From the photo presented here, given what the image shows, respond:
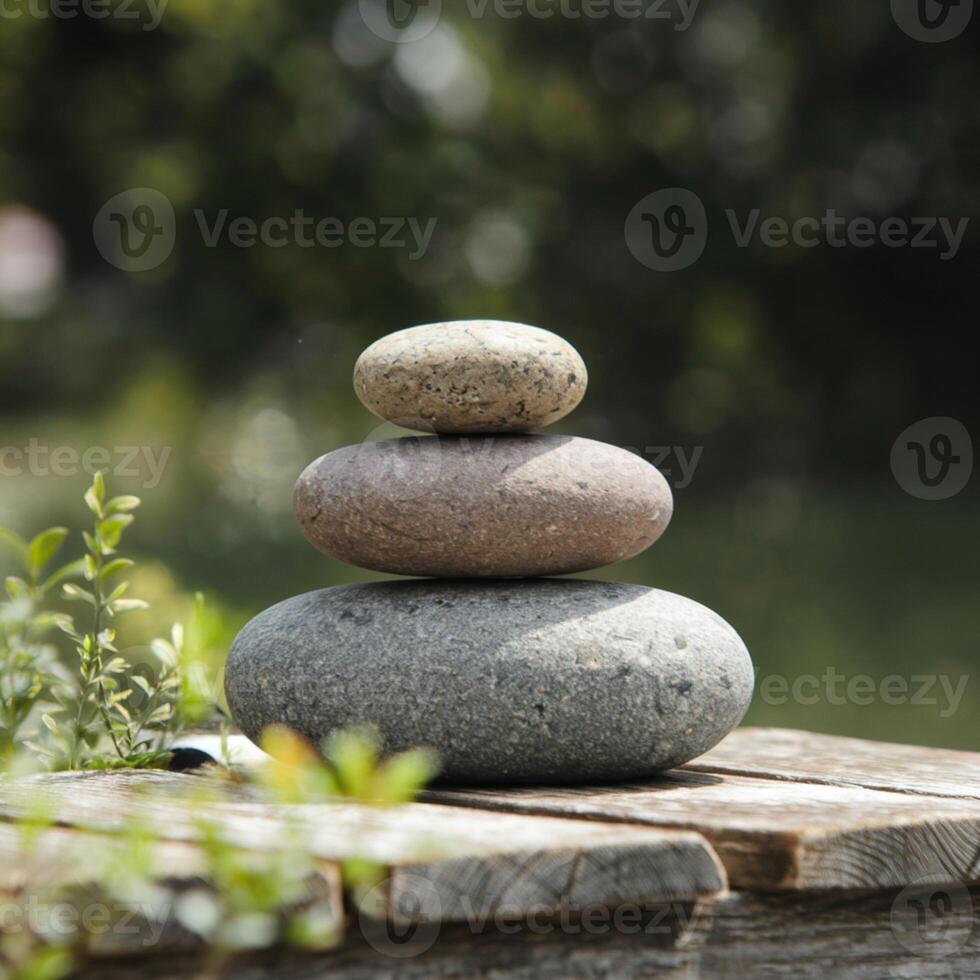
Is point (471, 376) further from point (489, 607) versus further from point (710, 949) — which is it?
point (710, 949)

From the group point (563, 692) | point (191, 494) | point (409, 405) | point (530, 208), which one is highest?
point (530, 208)

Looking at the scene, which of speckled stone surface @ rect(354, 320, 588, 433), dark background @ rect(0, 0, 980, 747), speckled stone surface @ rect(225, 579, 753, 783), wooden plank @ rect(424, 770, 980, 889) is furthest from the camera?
dark background @ rect(0, 0, 980, 747)

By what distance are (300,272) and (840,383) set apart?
22.7ft

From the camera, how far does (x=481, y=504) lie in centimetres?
356


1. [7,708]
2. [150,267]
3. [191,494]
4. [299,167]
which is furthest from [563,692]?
[150,267]

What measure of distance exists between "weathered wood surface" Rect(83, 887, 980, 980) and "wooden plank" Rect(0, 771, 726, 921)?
140 mm

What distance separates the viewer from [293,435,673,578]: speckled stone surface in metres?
3.57

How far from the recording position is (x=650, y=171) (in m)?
17.9

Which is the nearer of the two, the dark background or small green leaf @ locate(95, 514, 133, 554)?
small green leaf @ locate(95, 514, 133, 554)

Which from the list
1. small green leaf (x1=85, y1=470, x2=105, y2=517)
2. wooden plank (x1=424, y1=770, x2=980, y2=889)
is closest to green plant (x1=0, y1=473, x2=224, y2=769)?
small green leaf (x1=85, y1=470, x2=105, y2=517)

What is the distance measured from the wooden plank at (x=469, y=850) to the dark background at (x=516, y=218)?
12230 millimetres

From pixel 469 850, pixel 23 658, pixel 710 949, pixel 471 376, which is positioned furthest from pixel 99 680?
pixel 710 949

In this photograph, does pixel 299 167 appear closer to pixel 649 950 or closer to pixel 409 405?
pixel 409 405

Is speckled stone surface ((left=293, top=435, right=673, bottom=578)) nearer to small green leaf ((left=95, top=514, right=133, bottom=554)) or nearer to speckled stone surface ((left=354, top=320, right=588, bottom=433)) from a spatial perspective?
speckled stone surface ((left=354, top=320, right=588, bottom=433))
